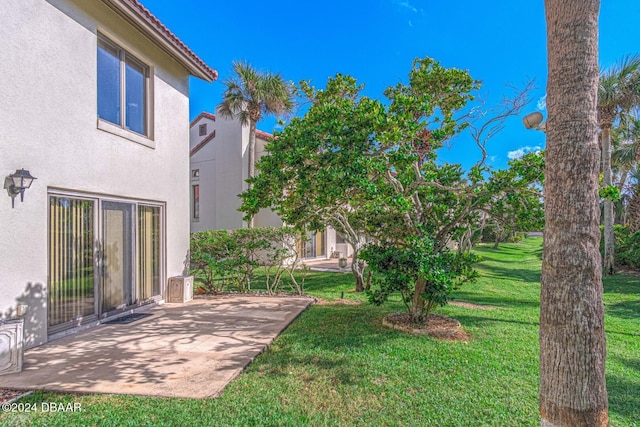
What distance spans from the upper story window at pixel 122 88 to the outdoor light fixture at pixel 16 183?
2432 mm

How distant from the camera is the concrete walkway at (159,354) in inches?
191

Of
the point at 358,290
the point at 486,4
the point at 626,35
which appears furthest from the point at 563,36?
the point at 626,35

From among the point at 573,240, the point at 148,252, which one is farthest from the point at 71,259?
the point at 573,240

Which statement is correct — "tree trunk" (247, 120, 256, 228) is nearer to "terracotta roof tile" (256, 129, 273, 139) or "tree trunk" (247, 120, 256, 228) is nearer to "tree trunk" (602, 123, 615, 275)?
"terracotta roof tile" (256, 129, 273, 139)

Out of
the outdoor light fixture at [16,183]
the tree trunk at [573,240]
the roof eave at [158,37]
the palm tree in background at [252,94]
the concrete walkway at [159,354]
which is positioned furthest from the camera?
the palm tree in background at [252,94]

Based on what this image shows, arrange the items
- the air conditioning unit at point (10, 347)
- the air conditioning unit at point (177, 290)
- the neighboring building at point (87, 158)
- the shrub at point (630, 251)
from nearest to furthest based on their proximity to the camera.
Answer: the air conditioning unit at point (10, 347), the neighboring building at point (87, 158), the air conditioning unit at point (177, 290), the shrub at point (630, 251)

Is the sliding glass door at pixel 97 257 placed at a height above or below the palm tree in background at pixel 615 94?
below

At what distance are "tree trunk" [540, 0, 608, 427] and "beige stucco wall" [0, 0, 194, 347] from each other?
7916 millimetres

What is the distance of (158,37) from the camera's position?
363 inches

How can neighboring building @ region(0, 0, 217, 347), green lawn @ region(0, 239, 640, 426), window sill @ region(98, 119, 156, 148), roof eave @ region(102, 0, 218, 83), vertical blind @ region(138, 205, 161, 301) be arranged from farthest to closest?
vertical blind @ region(138, 205, 161, 301), roof eave @ region(102, 0, 218, 83), window sill @ region(98, 119, 156, 148), neighboring building @ region(0, 0, 217, 347), green lawn @ region(0, 239, 640, 426)

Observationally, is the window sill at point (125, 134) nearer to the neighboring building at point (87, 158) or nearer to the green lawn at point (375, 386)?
the neighboring building at point (87, 158)

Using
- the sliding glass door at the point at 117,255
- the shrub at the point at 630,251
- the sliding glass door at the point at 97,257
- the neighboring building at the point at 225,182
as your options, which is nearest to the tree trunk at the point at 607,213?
the shrub at the point at 630,251

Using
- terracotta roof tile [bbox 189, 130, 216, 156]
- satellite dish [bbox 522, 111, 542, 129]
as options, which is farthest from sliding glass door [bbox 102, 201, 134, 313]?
terracotta roof tile [bbox 189, 130, 216, 156]

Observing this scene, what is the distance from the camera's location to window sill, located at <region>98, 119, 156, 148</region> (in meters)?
7.97
